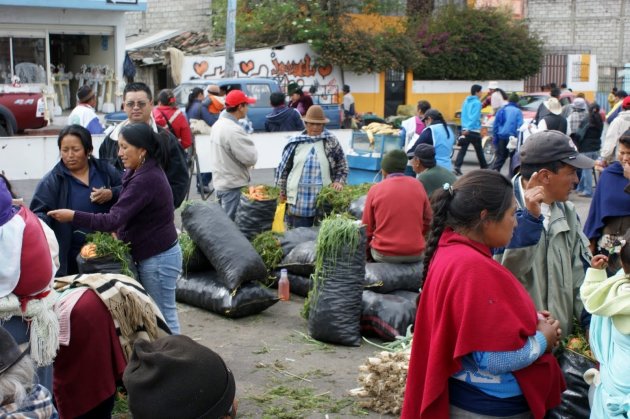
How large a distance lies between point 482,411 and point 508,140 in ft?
42.4

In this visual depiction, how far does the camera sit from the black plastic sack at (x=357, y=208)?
8.65 m

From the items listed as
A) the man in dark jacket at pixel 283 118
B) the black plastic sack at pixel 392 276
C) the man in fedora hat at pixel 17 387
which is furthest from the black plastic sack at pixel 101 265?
the man in dark jacket at pixel 283 118

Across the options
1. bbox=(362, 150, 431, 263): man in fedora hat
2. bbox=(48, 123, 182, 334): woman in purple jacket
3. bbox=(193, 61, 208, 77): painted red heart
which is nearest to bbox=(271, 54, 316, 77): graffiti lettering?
bbox=(193, 61, 208, 77): painted red heart

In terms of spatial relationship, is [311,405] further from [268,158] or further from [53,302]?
[268,158]

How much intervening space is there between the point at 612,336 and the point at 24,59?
24012mm

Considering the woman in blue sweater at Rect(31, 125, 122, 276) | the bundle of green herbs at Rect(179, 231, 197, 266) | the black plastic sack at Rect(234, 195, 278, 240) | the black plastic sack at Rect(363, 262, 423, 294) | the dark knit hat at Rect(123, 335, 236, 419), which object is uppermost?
the woman in blue sweater at Rect(31, 125, 122, 276)

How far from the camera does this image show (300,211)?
9055mm

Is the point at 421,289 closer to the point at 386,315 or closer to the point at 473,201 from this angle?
the point at 473,201

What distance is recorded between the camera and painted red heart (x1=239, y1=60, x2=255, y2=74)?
28.8 metres

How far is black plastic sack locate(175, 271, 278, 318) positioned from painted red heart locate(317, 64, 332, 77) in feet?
78.0

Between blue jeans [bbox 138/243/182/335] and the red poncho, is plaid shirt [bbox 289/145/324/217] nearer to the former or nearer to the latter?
blue jeans [bbox 138/243/182/335]

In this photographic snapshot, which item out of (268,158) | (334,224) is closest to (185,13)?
(268,158)

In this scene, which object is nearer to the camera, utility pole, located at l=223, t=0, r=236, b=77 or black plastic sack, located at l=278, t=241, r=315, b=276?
black plastic sack, located at l=278, t=241, r=315, b=276

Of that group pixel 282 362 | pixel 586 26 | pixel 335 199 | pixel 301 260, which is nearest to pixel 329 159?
pixel 335 199
